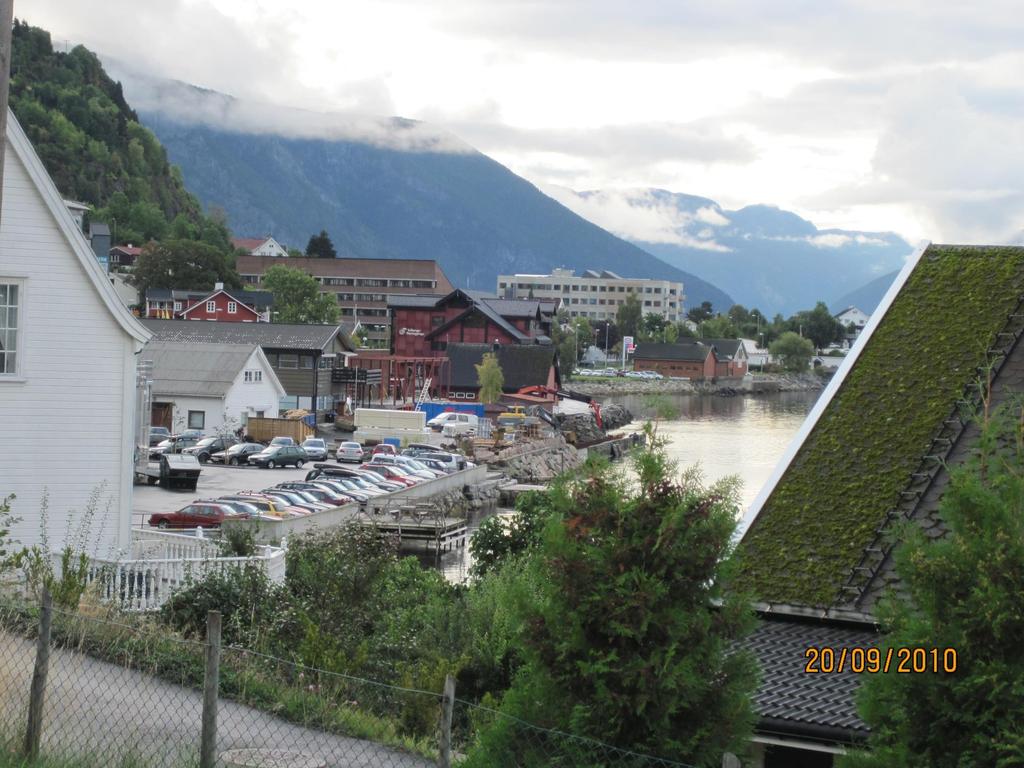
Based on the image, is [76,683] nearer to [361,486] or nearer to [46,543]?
[46,543]

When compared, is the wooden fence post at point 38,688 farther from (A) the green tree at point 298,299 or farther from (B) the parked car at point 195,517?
(A) the green tree at point 298,299

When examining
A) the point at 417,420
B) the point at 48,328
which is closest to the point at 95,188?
the point at 417,420

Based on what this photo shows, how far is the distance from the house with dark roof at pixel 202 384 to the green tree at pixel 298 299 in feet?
142

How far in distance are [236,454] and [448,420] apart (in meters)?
22.8

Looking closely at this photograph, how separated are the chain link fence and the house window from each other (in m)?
5.69

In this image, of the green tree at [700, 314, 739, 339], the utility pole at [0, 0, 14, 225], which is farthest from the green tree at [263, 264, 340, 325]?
the utility pole at [0, 0, 14, 225]

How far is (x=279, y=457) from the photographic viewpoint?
53.4 metres

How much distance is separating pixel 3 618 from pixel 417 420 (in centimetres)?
5588

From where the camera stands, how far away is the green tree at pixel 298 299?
105812mm

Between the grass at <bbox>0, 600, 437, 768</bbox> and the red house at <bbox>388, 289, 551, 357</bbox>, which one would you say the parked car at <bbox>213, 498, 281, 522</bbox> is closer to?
the grass at <bbox>0, 600, 437, 768</bbox>

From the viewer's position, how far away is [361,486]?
4584 centimetres

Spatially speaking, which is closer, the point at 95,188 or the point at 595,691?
the point at 595,691

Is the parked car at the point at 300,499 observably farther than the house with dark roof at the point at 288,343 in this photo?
No

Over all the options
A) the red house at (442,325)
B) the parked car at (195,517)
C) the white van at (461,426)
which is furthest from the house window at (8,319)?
the red house at (442,325)
